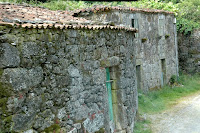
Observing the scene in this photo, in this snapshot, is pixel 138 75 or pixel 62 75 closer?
pixel 62 75

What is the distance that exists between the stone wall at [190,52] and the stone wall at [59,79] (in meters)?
11.7

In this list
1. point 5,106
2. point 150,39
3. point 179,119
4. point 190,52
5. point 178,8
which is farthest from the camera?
point 190,52

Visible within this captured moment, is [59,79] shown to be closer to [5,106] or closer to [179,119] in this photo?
[5,106]

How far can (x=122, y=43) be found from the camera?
7684 millimetres

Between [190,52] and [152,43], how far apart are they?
4.90 meters

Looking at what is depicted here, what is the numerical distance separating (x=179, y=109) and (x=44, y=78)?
7475 mm

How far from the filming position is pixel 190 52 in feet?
59.5

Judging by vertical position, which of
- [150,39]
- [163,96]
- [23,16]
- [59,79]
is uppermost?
[23,16]

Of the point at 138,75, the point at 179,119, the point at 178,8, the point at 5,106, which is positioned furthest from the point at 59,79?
the point at 178,8

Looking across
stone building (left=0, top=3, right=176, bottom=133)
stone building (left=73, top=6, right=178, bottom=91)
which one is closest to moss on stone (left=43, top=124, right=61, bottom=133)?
stone building (left=0, top=3, right=176, bottom=133)

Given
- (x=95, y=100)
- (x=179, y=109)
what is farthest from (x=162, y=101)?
(x=95, y=100)

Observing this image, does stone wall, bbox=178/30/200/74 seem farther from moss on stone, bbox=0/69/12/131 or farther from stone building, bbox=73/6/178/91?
moss on stone, bbox=0/69/12/131

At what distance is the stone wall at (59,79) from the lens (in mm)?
4285

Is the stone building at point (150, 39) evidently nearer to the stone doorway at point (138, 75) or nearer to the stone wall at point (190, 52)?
the stone doorway at point (138, 75)
